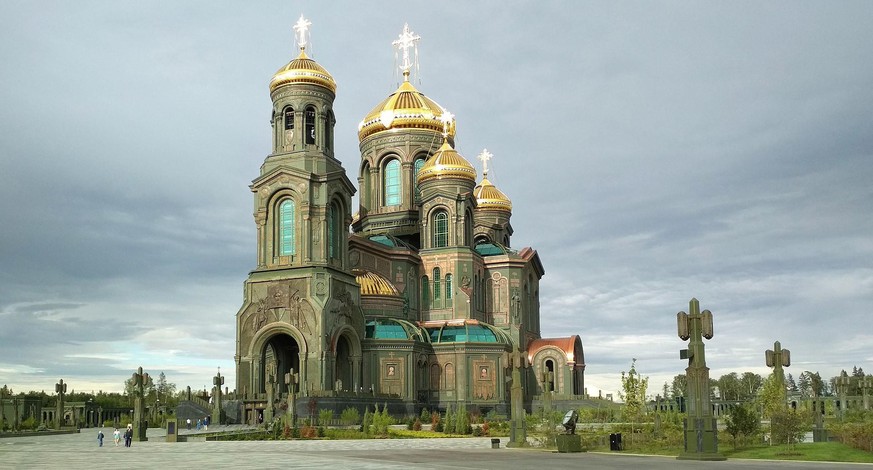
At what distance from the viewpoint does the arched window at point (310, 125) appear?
64.0 metres

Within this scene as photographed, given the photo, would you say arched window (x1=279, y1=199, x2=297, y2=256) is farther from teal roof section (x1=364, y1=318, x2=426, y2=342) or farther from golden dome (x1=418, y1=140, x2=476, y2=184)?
golden dome (x1=418, y1=140, x2=476, y2=184)

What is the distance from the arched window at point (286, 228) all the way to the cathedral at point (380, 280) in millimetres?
80

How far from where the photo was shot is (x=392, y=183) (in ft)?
260

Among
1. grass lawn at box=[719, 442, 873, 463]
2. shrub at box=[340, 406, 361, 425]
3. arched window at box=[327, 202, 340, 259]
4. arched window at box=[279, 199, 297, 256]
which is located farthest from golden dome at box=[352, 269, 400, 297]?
grass lawn at box=[719, 442, 873, 463]

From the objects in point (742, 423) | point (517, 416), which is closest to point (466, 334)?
point (517, 416)

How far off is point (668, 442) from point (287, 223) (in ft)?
118

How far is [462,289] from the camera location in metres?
70.8

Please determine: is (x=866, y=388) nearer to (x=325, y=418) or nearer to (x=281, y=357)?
(x=325, y=418)

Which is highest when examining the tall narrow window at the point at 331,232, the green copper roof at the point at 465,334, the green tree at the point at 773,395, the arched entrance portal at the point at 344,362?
the tall narrow window at the point at 331,232

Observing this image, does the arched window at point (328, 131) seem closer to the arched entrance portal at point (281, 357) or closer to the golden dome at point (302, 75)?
the golden dome at point (302, 75)

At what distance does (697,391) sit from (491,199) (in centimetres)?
6001

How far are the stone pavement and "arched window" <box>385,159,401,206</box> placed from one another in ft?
136

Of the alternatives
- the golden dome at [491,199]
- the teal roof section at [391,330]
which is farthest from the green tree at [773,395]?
the golden dome at [491,199]

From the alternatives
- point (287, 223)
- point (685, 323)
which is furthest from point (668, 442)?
point (287, 223)
